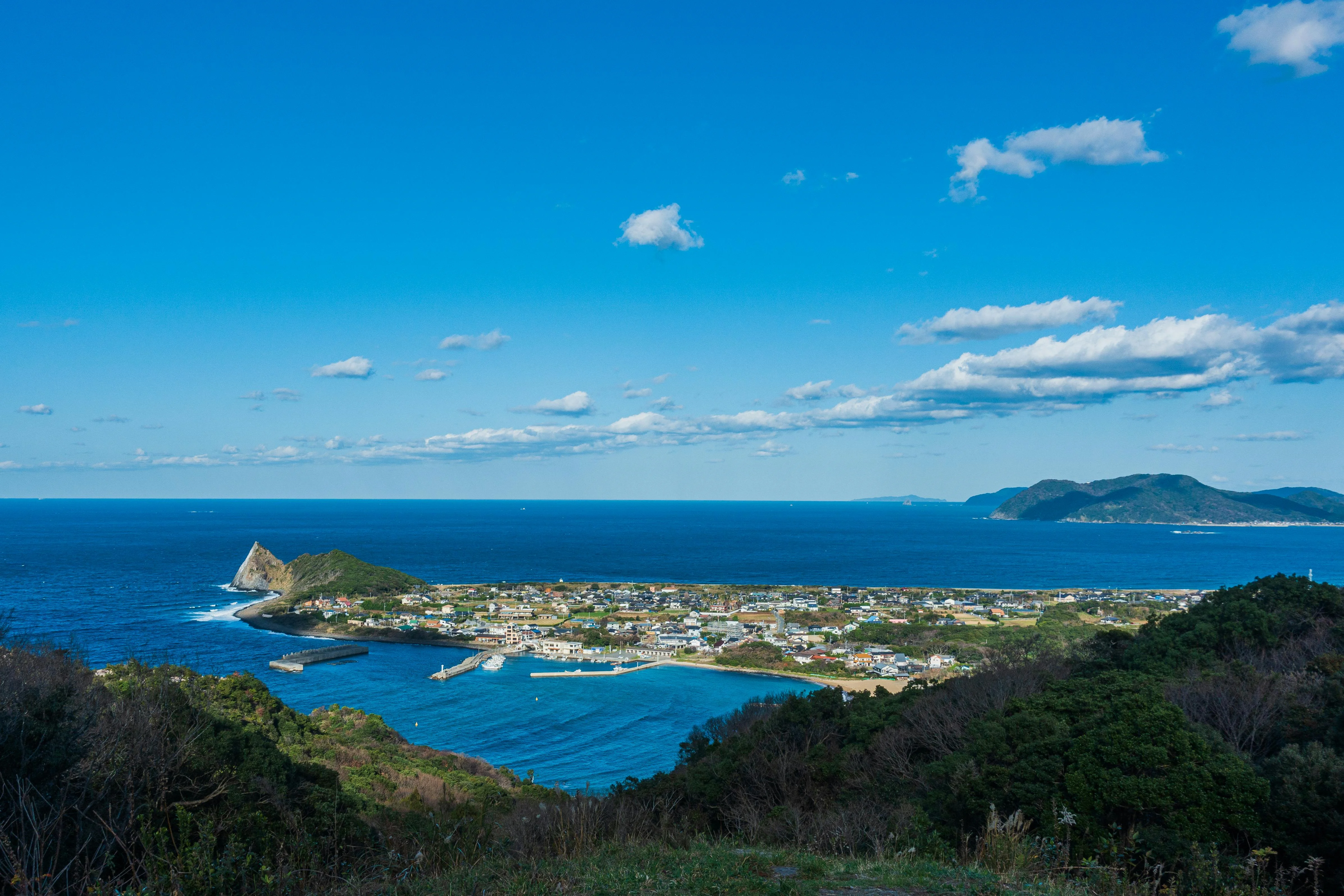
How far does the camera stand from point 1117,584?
76.6 metres

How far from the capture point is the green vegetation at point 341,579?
6494 centimetres

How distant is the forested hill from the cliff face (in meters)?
62.0

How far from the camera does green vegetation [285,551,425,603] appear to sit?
213 ft

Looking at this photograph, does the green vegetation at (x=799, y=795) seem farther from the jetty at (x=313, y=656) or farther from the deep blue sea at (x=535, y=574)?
the jetty at (x=313, y=656)

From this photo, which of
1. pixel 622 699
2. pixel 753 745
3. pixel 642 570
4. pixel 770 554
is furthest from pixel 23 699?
pixel 770 554

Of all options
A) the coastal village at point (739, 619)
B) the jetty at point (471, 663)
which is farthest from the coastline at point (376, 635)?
the jetty at point (471, 663)

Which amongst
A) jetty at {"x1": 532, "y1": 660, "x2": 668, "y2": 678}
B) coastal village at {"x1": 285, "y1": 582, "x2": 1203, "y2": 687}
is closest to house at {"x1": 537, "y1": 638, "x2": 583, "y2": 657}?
coastal village at {"x1": 285, "y1": 582, "x2": 1203, "y2": 687}

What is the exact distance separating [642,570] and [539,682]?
158 feet

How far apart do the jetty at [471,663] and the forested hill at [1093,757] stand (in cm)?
2456

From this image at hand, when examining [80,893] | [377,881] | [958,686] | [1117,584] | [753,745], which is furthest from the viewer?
[1117,584]

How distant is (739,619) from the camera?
57344 millimetres

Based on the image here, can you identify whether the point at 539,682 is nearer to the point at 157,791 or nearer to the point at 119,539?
the point at 157,791

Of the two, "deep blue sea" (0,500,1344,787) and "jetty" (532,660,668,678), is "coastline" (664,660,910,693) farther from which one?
"jetty" (532,660,668,678)

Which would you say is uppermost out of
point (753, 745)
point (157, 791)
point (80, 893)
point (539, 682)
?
point (80, 893)
